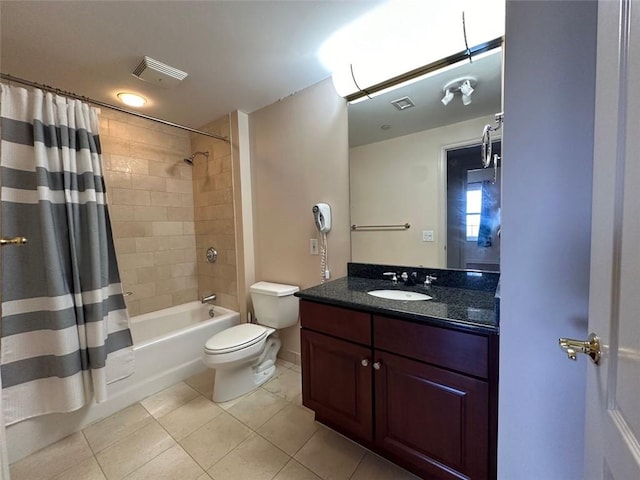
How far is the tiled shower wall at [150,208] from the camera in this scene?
91.0 inches

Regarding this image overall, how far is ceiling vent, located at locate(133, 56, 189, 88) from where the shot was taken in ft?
5.18

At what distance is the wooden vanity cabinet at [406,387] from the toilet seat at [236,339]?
0.53 metres

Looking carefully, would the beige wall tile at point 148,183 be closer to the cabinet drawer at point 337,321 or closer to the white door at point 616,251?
the cabinet drawer at point 337,321

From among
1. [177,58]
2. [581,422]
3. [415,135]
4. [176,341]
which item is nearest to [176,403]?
[176,341]

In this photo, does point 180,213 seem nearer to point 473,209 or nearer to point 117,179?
point 117,179

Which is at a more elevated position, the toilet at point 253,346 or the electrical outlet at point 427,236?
the electrical outlet at point 427,236

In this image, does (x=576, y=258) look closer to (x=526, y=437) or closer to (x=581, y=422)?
(x=581, y=422)

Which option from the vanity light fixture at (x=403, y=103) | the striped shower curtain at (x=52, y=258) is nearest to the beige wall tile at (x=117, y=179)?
the striped shower curtain at (x=52, y=258)

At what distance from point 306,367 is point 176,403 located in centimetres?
106

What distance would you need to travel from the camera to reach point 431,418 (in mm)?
Result: 1055

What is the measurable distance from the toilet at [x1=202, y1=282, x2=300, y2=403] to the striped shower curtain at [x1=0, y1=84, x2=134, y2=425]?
0.64 meters

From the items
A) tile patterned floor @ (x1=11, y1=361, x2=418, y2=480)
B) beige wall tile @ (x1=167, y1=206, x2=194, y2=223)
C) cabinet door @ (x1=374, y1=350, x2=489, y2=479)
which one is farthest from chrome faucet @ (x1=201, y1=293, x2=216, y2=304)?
cabinet door @ (x1=374, y1=350, x2=489, y2=479)

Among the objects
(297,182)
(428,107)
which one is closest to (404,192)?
(428,107)

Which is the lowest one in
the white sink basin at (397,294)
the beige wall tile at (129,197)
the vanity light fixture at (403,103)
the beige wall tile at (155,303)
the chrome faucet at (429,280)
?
the beige wall tile at (155,303)
